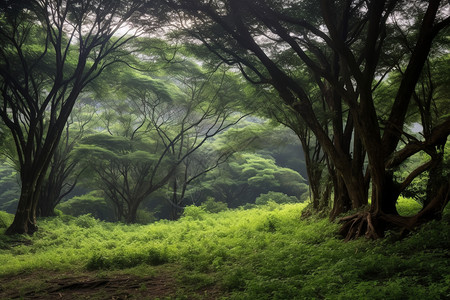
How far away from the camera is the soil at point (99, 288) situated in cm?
485

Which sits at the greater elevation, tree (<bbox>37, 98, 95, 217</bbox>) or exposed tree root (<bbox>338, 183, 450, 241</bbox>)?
tree (<bbox>37, 98, 95, 217</bbox>)

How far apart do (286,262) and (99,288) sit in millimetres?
2995

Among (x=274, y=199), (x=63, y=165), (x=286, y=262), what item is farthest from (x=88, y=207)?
(x=286, y=262)

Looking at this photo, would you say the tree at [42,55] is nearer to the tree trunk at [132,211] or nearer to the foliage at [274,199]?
the tree trunk at [132,211]

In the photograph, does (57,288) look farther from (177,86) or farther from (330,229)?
(177,86)

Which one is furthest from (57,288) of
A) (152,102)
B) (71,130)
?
(71,130)

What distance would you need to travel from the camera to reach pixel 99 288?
533 cm

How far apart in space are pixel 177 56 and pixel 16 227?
362 inches

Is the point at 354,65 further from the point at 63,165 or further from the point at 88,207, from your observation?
the point at 88,207

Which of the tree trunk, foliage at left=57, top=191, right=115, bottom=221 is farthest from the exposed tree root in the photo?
foliage at left=57, top=191, right=115, bottom=221

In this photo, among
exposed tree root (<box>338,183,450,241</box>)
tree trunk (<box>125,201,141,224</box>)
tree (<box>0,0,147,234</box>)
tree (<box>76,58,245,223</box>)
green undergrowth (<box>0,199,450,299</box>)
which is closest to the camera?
green undergrowth (<box>0,199,450,299</box>)

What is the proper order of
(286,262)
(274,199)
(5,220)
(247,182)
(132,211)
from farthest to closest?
(247,182)
(274,199)
(132,211)
(5,220)
(286,262)

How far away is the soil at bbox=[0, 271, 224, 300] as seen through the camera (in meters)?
4.85

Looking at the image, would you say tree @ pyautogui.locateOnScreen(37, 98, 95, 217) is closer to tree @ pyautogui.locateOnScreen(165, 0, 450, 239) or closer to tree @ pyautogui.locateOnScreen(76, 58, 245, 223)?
tree @ pyautogui.locateOnScreen(76, 58, 245, 223)
